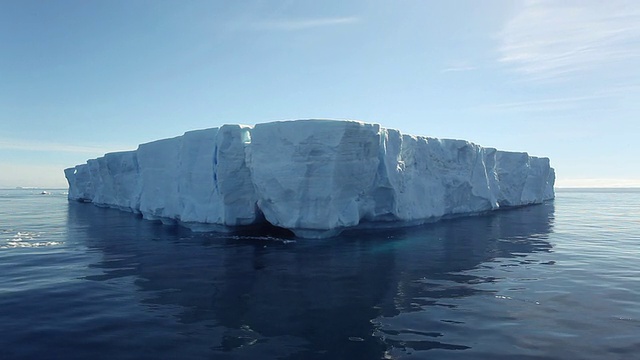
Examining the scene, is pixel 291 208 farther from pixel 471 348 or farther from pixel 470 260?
pixel 471 348

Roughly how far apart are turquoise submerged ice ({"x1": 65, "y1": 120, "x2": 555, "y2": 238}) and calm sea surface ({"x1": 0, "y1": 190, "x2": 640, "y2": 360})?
2.18m

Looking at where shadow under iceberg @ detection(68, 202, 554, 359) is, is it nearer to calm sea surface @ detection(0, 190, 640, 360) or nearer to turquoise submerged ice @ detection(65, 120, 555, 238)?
calm sea surface @ detection(0, 190, 640, 360)

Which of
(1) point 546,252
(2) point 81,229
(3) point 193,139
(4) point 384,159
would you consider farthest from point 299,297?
(2) point 81,229

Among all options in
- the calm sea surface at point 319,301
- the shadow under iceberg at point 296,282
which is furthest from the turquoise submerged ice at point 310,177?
the calm sea surface at point 319,301

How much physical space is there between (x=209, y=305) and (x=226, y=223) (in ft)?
35.5

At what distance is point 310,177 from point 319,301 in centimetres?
856

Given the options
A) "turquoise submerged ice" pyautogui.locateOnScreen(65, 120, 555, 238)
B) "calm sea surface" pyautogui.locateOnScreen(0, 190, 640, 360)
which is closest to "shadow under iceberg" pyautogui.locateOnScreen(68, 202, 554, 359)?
"calm sea surface" pyautogui.locateOnScreen(0, 190, 640, 360)

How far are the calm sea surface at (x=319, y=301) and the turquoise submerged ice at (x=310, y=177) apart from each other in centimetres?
218

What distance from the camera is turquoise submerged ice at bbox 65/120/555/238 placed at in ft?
53.9

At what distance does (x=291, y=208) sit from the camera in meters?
16.8

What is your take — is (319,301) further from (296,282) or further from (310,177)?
(310,177)

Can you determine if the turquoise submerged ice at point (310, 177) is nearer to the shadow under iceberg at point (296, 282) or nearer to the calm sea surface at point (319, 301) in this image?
the shadow under iceberg at point (296, 282)

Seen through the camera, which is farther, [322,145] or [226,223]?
[226,223]

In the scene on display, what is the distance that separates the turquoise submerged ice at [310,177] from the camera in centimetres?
1644
